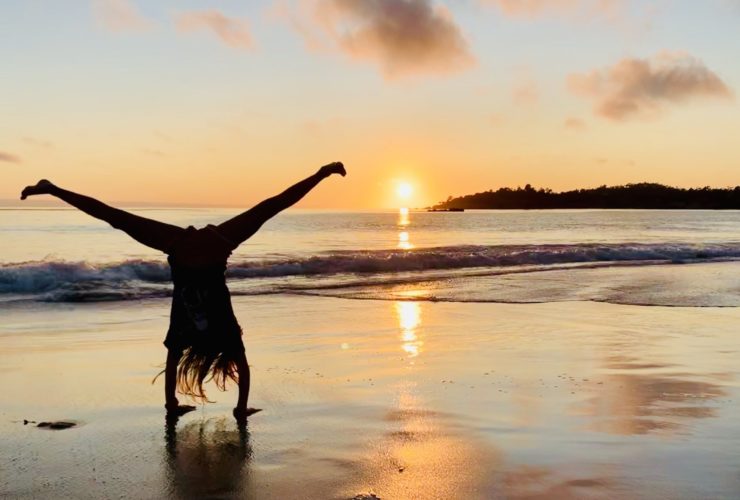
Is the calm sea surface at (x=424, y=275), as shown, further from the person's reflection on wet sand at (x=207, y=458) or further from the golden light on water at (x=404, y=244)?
the person's reflection on wet sand at (x=207, y=458)

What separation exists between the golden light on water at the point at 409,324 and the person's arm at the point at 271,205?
3554 mm

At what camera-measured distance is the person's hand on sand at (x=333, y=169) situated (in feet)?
17.0

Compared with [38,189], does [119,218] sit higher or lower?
lower

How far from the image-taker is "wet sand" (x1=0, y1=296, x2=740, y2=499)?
13.6 ft

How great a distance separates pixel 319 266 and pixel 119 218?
667 inches

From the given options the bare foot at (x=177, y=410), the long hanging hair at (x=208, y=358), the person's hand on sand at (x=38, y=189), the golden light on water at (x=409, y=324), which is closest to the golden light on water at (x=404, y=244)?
the golden light on water at (x=409, y=324)

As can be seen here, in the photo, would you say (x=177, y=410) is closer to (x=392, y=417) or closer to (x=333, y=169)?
(x=392, y=417)

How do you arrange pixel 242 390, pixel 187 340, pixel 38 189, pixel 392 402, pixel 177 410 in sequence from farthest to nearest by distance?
1. pixel 392 402
2. pixel 177 410
3. pixel 242 390
4. pixel 187 340
5. pixel 38 189

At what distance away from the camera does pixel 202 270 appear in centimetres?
525

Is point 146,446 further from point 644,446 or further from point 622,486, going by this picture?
point 644,446

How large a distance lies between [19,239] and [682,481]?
32.8 metres

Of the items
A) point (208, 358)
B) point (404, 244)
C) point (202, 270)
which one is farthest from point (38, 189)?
point (404, 244)

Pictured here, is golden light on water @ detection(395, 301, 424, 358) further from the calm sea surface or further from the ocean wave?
the ocean wave

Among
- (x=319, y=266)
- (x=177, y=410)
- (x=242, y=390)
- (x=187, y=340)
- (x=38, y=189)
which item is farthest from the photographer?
(x=319, y=266)
